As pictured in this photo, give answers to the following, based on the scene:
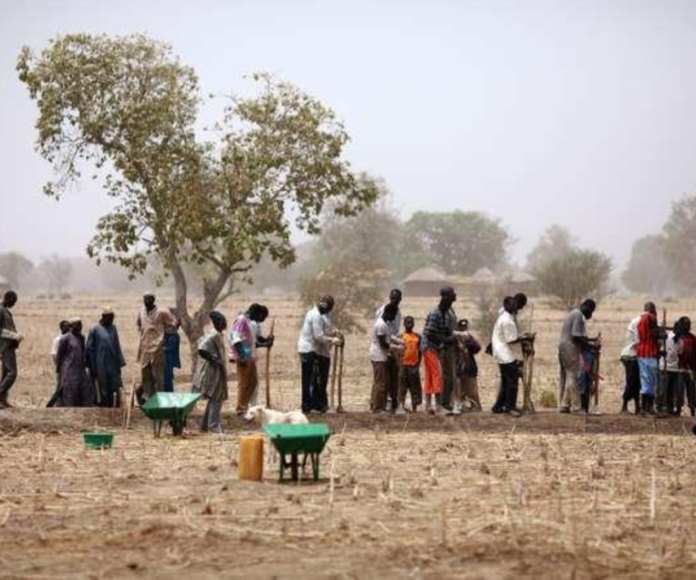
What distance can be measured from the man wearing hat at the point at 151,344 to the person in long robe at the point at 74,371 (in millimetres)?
711

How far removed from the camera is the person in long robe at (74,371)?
16.7m

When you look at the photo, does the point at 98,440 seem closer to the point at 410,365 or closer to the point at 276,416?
the point at 276,416

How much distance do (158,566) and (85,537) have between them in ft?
3.55

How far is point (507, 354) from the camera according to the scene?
16.6 m

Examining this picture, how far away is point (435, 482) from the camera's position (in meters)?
11.6

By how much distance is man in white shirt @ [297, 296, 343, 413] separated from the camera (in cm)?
1683

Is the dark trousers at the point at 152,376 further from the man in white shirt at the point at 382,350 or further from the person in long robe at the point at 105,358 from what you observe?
the man in white shirt at the point at 382,350

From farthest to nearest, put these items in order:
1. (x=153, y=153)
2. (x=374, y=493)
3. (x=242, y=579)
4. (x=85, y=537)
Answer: (x=153, y=153) < (x=374, y=493) < (x=85, y=537) < (x=242, y=579)

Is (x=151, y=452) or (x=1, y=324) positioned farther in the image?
(x=1, y=324)

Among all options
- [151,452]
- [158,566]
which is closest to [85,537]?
[158,566]

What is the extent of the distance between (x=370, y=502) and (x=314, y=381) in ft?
21.4

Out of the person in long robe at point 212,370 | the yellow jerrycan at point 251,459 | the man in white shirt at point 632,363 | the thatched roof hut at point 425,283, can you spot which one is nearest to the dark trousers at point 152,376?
the person in long robe at point 212,370

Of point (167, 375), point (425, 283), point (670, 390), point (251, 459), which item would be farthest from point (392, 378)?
point (425, 283)

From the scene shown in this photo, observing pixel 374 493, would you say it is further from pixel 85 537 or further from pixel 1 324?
pixel 1 324
